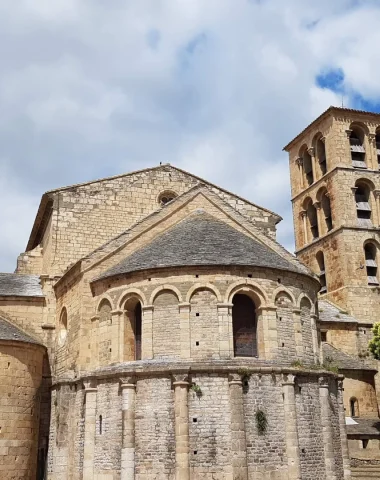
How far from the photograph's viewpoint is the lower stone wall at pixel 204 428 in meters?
16.3

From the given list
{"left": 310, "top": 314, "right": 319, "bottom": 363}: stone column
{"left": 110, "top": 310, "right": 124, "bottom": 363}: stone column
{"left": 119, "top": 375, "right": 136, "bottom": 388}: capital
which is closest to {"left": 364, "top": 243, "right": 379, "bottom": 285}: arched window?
{"left": 310, "top": 314, "right": 319, "bottom": 363}: stone column

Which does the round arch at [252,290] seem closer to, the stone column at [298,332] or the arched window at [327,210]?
the stone column at [298,332]

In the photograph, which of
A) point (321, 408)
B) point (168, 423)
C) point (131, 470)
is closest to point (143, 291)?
point (168, 423)

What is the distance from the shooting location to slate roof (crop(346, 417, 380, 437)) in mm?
25350

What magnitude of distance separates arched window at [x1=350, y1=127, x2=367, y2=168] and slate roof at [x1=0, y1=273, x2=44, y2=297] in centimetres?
2177

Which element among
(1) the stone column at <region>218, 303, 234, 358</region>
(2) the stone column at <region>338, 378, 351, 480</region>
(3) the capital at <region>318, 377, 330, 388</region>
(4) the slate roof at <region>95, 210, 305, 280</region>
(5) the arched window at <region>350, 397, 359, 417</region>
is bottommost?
(2) the stone column at <region>338, 378, 351, 480</region>

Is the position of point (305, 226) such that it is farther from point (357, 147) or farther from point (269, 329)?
point (269, 329)

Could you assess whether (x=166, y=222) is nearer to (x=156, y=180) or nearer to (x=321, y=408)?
(x=156, y=180)

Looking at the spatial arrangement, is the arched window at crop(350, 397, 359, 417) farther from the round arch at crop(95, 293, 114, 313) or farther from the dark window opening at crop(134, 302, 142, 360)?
the round arch at crop(95, 293, 114, 313)

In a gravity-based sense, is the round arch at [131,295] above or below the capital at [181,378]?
above

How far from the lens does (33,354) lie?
819 inches

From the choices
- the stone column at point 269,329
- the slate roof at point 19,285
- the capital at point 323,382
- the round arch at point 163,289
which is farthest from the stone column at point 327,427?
the slate roof at point 19,285

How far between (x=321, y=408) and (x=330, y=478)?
2.06m

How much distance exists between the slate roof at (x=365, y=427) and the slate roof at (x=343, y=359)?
2396 millimetres
